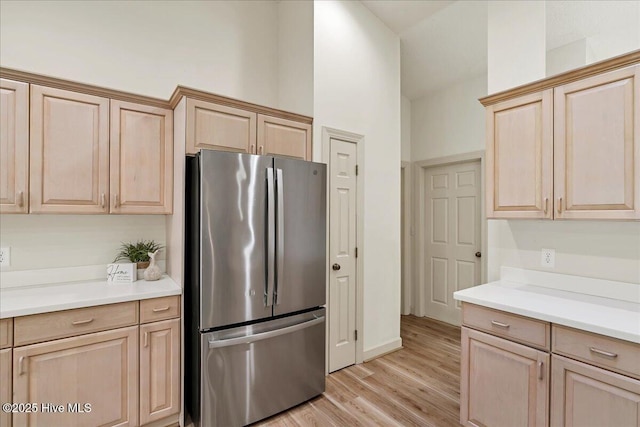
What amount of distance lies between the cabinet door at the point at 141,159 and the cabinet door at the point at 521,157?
231 centimetres

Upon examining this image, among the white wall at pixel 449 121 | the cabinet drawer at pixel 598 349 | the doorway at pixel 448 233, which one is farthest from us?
the doorway at pixel 448 233

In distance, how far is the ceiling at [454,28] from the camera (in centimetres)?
231

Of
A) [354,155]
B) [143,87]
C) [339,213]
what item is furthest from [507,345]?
[143,87]

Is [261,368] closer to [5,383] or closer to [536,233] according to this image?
[5,383]

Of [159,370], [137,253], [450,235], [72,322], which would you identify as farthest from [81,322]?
[450,235]

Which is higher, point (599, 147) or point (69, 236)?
point (599, 147)

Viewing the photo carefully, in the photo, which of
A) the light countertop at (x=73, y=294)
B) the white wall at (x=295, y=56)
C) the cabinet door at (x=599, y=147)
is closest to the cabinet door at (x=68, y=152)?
the light countertop at (x=73, y=294)

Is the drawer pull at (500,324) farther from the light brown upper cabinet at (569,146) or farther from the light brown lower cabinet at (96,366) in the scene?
the light brown lower cabinet at (96,366)

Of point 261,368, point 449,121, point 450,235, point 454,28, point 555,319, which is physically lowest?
point 261,368

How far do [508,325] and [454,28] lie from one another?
293 cm

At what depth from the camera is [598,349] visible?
146cm

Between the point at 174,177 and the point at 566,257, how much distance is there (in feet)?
8.97

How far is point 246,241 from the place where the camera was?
2055 mm

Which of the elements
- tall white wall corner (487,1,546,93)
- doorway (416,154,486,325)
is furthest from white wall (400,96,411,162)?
tall white wall corner (487,1,546,93)
